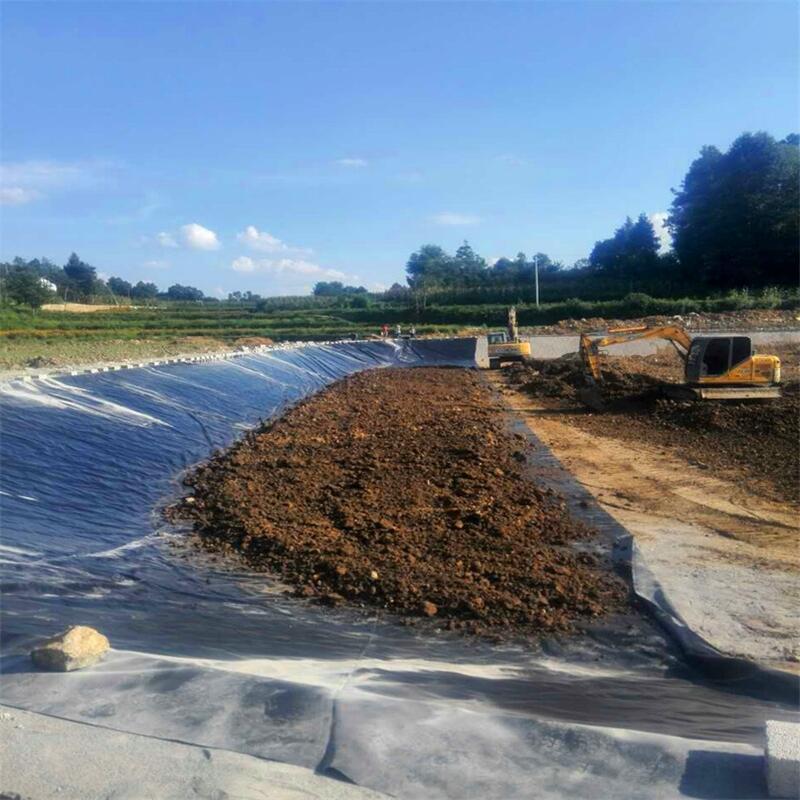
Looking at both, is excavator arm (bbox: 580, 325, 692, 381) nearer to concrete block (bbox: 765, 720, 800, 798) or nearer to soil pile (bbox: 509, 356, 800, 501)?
soil pile (bbox: 509, 356, 800, 501)

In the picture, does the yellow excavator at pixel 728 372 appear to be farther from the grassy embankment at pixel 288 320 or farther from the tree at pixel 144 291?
the tree at pixel 144 291

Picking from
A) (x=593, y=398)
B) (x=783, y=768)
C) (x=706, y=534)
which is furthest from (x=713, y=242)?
(x=783, y=768)

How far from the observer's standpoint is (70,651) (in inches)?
184

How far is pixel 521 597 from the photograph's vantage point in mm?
6672

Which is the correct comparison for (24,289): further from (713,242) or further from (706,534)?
(706,534)

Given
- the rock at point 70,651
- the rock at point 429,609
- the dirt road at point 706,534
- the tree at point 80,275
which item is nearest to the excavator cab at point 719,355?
the dirt road at point 706,534

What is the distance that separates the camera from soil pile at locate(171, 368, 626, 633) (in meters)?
6.69

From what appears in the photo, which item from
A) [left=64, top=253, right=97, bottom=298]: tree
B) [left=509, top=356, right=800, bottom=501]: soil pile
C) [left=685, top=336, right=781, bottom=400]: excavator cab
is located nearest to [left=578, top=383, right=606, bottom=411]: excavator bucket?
[left=509, top=356, right=800, bottom=501]: soil pile

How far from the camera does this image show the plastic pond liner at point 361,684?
142 inches

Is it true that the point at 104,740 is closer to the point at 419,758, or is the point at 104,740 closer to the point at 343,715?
the point at 343,715

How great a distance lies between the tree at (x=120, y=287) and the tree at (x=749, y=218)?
71.0 m

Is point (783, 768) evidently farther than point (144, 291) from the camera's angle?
No

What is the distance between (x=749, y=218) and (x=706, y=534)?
201ft

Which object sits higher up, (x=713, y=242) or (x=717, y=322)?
(x=713, y=242)
